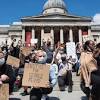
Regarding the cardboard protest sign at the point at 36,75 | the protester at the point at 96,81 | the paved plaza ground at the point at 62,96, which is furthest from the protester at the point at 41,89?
the paved plaza ground at the point at 62,96

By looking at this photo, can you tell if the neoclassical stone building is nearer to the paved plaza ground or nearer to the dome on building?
the dome on building

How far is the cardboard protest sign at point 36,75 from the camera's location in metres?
8.63

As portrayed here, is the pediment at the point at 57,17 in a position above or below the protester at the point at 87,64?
above

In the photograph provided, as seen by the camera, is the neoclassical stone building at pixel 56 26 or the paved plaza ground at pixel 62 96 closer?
the paved plaza ground at pixel 62 96

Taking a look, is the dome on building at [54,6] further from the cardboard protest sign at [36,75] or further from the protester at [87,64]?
the cardboard protest sign at [36,75]

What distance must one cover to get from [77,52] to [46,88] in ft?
24.5

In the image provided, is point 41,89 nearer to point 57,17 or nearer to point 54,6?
point 57,17

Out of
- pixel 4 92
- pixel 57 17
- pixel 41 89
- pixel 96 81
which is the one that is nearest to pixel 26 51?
pixel 41 89

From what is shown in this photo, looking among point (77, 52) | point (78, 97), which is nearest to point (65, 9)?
point (77, 52)

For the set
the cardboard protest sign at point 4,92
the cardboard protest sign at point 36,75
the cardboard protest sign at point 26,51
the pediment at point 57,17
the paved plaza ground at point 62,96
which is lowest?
the paved plaza ground at point 62,96

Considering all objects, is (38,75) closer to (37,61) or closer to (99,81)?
(37,61)

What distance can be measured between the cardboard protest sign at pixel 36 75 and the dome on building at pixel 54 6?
77.1 metres

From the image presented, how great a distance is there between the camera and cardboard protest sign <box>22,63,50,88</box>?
28.3ft

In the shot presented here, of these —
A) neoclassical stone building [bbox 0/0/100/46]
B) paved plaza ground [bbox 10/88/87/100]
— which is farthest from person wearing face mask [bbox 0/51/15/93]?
neoclassical stone building [bbox 0/0/100/46]
